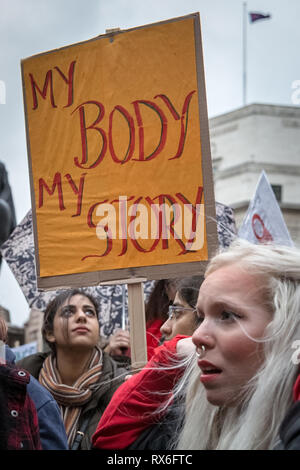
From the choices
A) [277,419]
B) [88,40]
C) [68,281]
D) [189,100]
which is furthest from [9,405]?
[88,40]

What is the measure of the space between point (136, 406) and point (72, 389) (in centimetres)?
169

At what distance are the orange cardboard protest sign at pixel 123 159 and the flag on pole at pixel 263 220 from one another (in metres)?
1.83

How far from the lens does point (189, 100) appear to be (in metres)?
3.75

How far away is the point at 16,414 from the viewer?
2217 millimetres

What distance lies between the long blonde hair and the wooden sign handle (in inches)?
44.1

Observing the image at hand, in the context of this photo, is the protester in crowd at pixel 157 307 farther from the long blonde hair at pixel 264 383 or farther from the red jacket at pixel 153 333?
the long blonde hair at pixel 264 383

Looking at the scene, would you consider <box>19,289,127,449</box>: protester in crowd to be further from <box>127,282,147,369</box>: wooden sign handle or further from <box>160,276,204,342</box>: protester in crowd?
<box>160,276,204,342</box>: protester in crowd

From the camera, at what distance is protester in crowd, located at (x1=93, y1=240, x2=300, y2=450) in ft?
6.22

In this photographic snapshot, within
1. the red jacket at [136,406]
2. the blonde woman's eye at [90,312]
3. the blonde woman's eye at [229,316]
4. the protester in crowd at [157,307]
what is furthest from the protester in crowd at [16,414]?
the blonde woman's eye at [90,312]

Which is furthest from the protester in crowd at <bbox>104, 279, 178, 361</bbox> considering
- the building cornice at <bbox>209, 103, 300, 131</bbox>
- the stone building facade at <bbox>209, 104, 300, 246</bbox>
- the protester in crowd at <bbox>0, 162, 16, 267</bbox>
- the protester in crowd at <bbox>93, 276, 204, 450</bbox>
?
the building cornice at <bbox>209, 103, 300, 131</bbox>

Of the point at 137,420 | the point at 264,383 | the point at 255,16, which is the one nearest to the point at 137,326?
the point at 137,420

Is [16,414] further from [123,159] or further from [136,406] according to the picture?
[123,159]

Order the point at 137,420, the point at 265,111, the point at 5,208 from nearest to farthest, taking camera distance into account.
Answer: the point at 137,420, the point at 5,208, the point at 265,111

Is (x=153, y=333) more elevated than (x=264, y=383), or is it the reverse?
(x=264, y=383)
